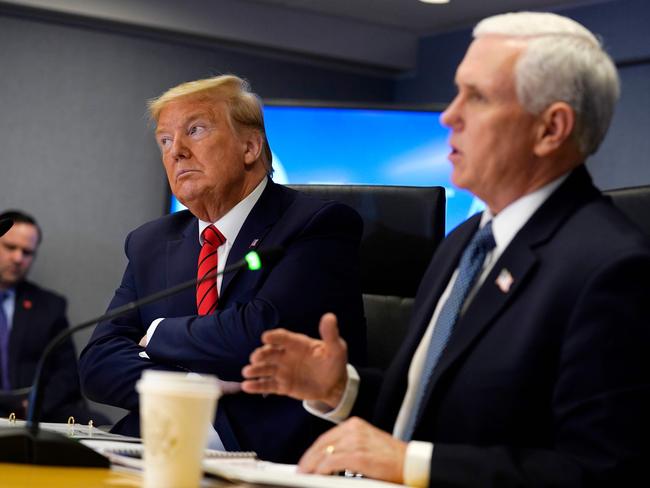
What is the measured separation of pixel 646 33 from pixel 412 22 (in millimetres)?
1652

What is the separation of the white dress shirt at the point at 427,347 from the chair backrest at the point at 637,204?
28cm

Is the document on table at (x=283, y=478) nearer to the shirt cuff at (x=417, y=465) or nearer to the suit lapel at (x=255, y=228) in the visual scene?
the shirt cuff at (x=417, y=465)

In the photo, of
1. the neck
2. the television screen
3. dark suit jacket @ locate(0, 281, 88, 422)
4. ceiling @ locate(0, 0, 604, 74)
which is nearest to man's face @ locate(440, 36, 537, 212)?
the neck

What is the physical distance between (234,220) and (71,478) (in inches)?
62.0

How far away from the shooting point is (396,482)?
64.2 inches

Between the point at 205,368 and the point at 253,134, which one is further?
the point at 253,134

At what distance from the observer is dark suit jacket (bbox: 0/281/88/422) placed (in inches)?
239

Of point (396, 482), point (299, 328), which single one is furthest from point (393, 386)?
point (299, 328)

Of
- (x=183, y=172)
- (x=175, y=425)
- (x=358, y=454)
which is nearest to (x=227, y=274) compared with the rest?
(x=183, y=172)

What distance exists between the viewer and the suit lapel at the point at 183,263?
2.99 m

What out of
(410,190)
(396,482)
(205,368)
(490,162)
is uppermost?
(490,162)

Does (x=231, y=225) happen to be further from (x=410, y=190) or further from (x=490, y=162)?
(x=490, y=162)

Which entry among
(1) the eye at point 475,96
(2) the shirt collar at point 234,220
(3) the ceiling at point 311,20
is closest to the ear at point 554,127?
(1) the eye at point 475,96

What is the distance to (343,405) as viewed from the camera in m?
1.98
